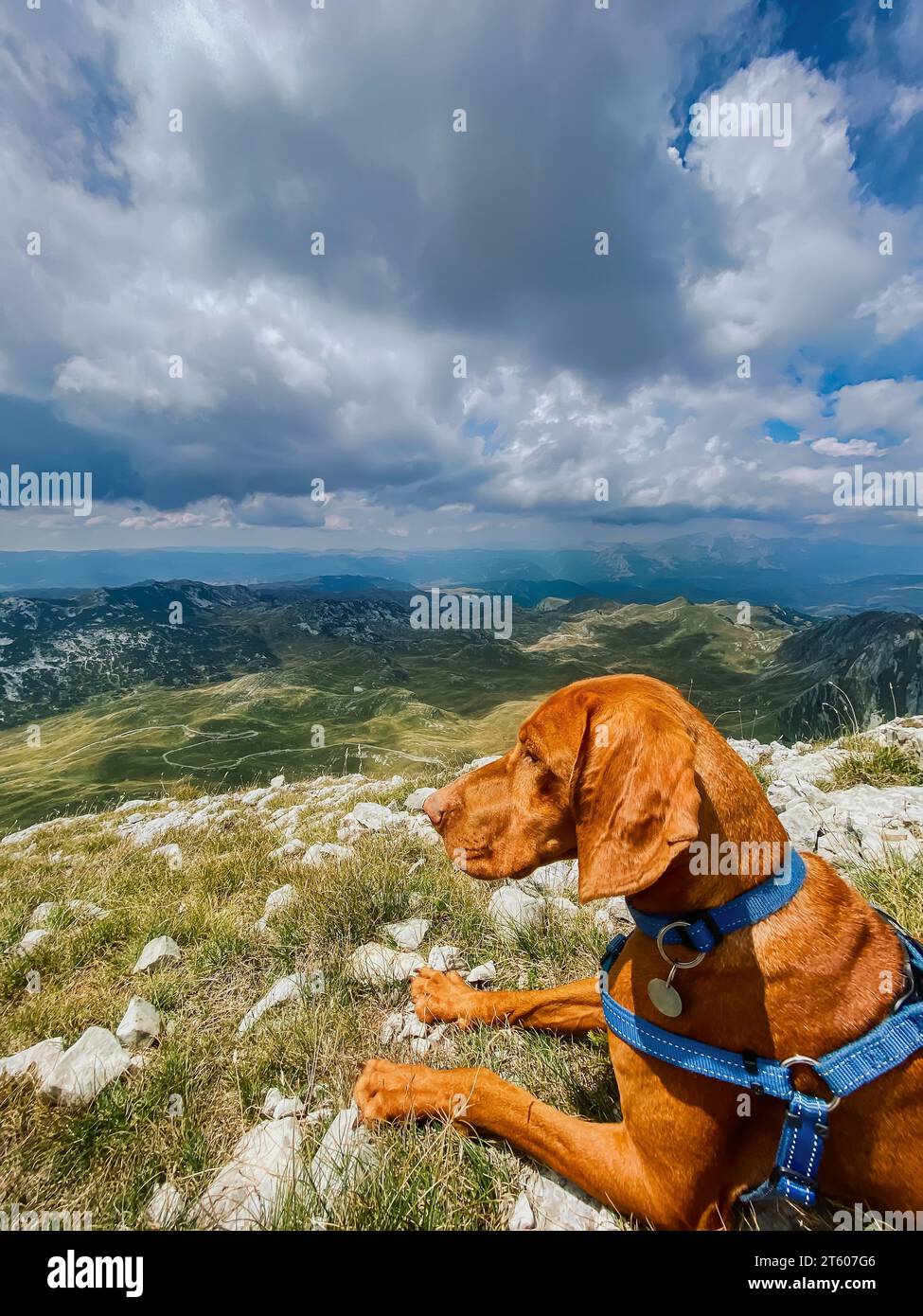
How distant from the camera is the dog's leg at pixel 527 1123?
233cm

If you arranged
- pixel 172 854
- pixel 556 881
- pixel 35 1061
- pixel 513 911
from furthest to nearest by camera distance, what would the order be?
pixel 172 854
pixel 556 881
pixel 513 911
pixel 35 1061

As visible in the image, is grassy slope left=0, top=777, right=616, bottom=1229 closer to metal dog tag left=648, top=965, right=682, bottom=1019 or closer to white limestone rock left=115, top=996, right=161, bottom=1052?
white limestone rock left=115, top=996, right=161, bottom=1052

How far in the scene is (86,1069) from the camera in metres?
3.10

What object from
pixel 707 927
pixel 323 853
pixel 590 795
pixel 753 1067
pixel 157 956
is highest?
pixel 590 795

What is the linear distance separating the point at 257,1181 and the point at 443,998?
146 cm

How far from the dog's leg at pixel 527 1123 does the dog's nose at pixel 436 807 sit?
1289 millimetres

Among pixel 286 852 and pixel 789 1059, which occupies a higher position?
pixel 789 1059

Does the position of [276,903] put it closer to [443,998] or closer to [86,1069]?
[86,1069]

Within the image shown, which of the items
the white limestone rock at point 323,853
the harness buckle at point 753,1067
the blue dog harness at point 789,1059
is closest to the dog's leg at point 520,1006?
the blue dog harness at point 789,1059

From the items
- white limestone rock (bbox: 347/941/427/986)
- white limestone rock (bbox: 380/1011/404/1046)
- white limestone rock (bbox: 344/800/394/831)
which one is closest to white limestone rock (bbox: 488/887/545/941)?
white limestone rock (bbox: 347/941/427/986)

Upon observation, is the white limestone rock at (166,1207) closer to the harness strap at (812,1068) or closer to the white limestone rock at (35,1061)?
the white limestone rock at (35,1061)

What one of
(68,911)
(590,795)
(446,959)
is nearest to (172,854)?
(68,911)

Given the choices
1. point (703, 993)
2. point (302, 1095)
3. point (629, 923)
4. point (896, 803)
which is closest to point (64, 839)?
point (302, 1095)

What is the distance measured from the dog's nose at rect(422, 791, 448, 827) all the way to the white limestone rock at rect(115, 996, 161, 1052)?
250 cm
